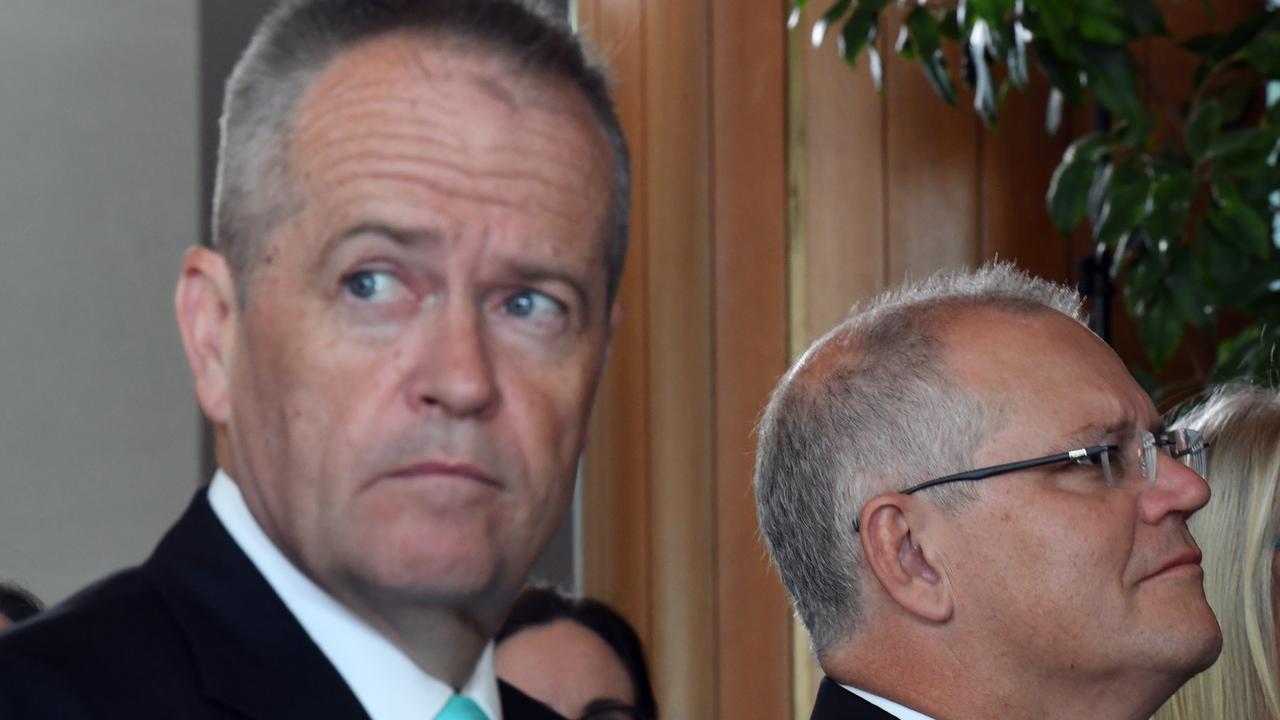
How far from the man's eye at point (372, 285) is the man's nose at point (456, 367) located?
25 millimetres

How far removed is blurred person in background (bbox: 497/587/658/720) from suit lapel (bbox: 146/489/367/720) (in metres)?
1.59

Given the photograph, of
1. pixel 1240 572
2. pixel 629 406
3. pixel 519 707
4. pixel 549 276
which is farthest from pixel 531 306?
pixel 629 406

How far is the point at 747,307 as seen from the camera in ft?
11.6

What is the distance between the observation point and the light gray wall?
303 cm

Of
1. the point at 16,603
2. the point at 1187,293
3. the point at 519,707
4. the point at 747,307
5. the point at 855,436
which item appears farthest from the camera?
the point at 747,307

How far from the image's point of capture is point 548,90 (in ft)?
2.76

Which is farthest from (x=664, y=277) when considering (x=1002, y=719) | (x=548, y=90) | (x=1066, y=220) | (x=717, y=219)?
(x=548, y=90)

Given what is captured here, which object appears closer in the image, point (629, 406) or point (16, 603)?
point (16, 603)

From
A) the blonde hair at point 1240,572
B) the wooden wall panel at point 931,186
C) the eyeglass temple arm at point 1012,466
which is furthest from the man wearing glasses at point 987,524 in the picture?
the wooden wall panel at point 931,186

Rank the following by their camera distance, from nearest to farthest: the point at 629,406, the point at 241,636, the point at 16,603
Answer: the point at 241,636, the point at 16,603, the point at 629,406

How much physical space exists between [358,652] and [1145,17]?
2235 millimetres

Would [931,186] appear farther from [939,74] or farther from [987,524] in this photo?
[987,524]

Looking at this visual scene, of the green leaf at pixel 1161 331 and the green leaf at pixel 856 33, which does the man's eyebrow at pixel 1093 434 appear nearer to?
→ the green leaf at pixel 1161 331

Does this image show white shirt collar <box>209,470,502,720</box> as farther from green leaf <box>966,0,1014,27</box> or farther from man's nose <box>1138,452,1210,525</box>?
green leaf <box>966,0,1014,27</box>
